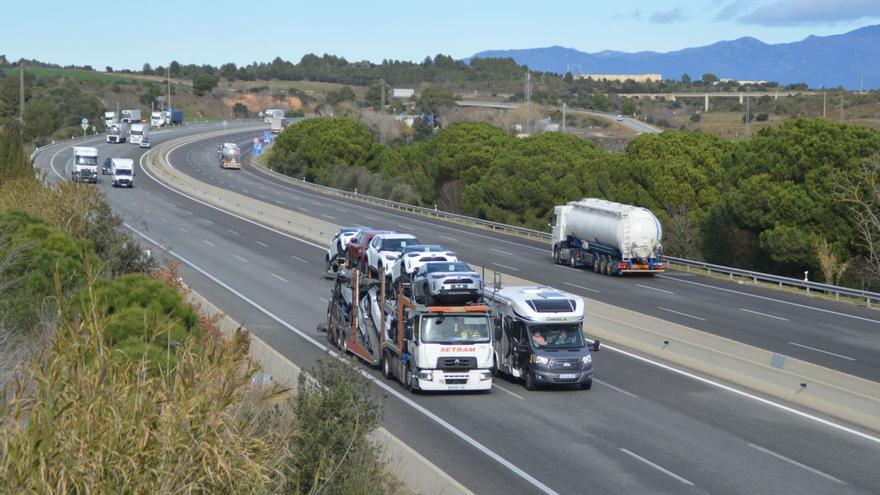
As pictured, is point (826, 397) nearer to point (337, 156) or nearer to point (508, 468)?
point (508, 468)

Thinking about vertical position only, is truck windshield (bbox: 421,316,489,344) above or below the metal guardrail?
above

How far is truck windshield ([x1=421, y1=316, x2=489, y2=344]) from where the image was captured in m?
26.4

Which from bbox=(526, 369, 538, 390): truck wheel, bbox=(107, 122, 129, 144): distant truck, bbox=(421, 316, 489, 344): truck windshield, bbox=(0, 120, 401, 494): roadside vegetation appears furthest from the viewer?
bbox=(107, 122, 129, 144): distant truck

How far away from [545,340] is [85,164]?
230 ft

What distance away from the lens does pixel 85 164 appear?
9031cm

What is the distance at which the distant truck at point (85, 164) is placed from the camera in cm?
8919

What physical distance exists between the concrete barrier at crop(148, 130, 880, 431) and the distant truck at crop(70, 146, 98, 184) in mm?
60855

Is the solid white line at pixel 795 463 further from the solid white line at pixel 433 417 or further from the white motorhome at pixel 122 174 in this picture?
the white motorhome at pixel 122 174

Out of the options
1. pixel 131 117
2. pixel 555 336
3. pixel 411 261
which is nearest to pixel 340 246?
pixel 411 261

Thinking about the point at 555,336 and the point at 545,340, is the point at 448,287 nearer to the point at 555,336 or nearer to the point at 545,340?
the point at 545,340

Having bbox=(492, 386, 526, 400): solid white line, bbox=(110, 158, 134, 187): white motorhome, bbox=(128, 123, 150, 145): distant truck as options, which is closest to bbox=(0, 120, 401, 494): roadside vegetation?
bbox=(492, 386, 526, 400): solid white line

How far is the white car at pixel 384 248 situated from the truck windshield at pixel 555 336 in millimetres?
9141

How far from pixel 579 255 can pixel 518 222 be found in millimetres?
30901

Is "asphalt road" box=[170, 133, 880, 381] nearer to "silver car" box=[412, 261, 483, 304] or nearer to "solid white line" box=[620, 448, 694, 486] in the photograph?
"silver car" box=[412, 261, 483, 304]
